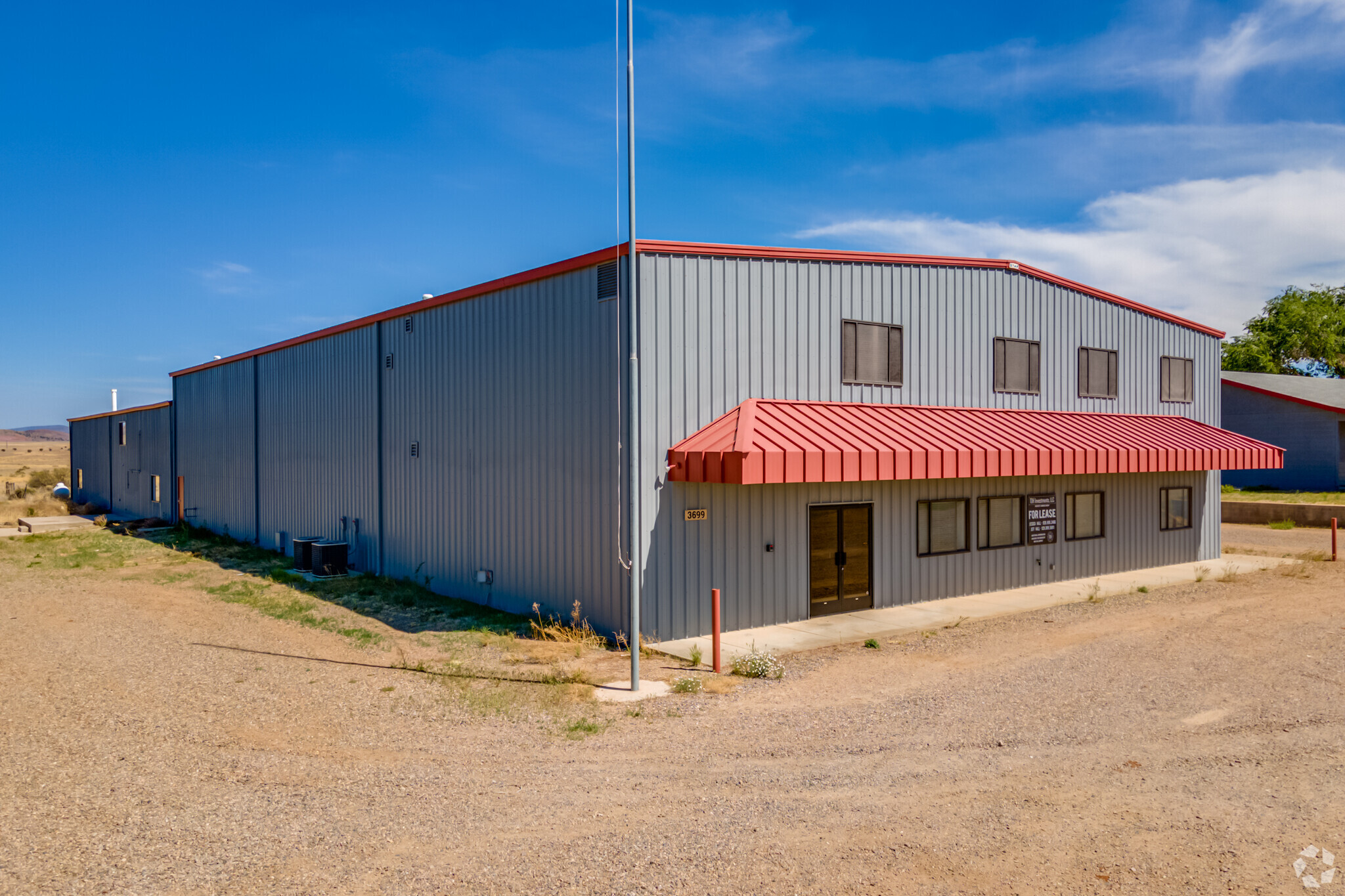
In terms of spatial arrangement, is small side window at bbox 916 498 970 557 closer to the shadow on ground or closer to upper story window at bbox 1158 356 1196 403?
the shadow on ground

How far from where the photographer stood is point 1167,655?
12.5 m

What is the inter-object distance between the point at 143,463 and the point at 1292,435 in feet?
181

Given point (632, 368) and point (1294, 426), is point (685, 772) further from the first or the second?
point (1294, 426)

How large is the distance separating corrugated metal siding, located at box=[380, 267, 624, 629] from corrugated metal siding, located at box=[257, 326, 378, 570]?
1.08 meters

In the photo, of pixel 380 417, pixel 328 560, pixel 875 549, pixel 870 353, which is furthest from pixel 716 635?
pixel 328 560

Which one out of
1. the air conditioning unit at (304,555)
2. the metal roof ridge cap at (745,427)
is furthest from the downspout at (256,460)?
the metal roof ridge cap at (745,427)

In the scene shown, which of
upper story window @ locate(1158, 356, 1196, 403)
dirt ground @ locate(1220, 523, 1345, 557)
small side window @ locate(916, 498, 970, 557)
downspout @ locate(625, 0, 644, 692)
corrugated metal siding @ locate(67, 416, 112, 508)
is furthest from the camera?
corrugated metal siding @ locate(67, 416, 112, 508)

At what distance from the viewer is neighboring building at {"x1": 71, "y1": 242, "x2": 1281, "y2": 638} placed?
1403 cm

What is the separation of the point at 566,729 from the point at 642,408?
5.78 metres

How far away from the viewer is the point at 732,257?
15.0 metres

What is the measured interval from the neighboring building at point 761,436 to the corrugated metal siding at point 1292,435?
74.1 feet

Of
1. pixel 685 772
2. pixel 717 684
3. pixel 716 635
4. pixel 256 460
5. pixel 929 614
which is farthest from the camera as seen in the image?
pixel 256 460

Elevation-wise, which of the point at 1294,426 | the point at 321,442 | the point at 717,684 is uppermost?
the point at 1294,426
